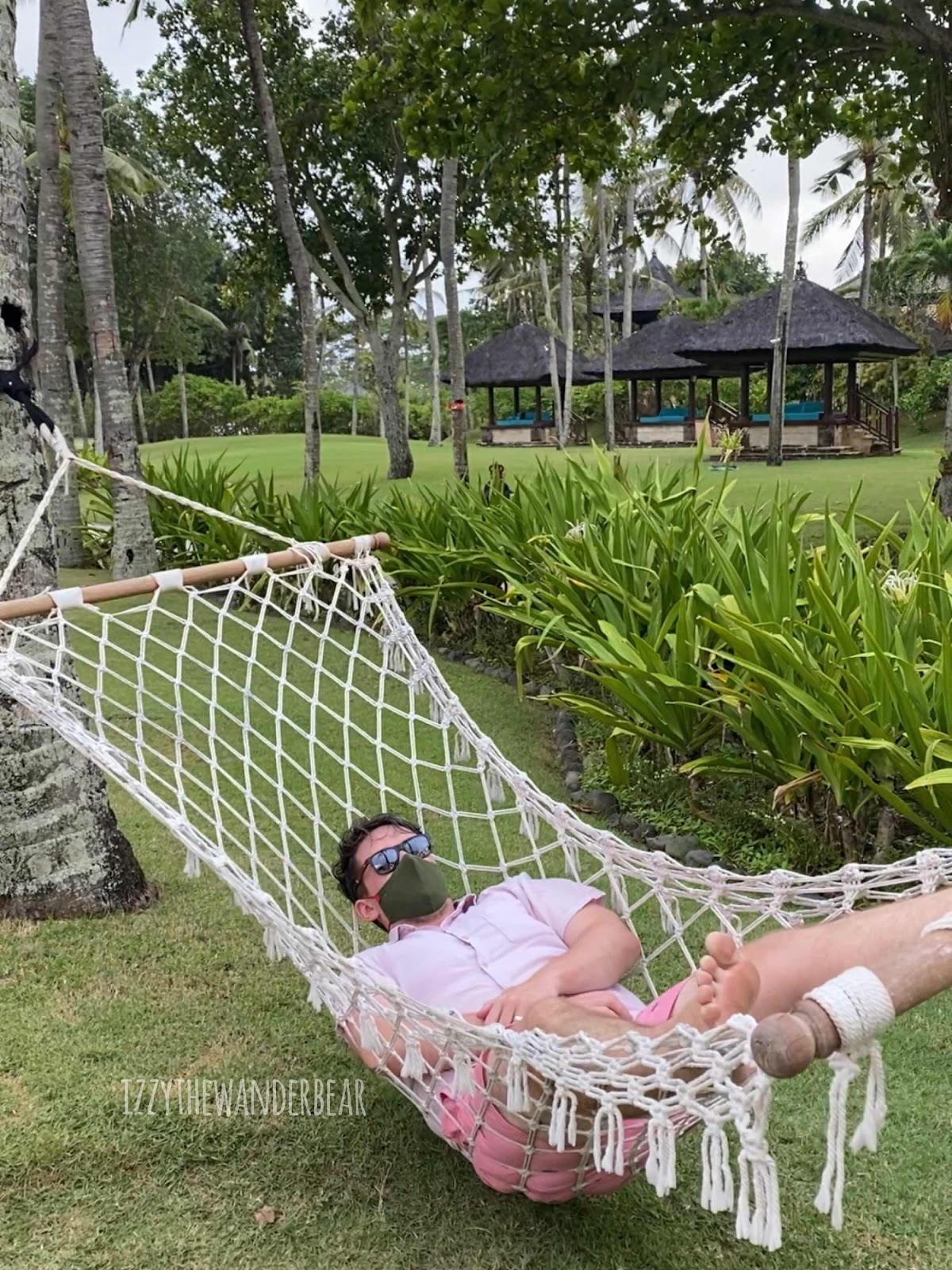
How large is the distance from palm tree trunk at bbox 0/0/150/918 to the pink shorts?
3.43ft

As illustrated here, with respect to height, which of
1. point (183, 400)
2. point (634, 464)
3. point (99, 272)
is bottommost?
point (634, 464)

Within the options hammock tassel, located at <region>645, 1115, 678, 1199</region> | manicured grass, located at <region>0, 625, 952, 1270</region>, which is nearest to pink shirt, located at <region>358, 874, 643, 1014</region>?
manicured grass, located at <region>0, 625, 952, 1270</region>

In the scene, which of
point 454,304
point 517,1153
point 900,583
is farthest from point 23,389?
point 454,304

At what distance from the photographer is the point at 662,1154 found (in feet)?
3.19

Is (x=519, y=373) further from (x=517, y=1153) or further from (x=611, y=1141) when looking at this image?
(x=611, y=1141)

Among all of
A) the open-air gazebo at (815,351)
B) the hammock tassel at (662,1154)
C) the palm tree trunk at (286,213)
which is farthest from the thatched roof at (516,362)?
the hammock tassel at (662,1154)

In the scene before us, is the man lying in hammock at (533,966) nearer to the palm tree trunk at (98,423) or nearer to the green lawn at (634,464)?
the green lawn at (634,464)

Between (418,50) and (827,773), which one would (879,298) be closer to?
(418,50)

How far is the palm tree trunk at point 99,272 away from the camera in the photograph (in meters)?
4.70

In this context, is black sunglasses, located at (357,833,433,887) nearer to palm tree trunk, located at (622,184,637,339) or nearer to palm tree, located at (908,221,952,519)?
palm tree, located at (908,221,952,519)

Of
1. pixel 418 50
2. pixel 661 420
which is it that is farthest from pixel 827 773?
pixel 661 420

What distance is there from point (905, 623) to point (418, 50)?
3.32 meters

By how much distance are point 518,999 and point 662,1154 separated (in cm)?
33

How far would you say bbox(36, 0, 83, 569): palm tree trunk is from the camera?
6.36m
